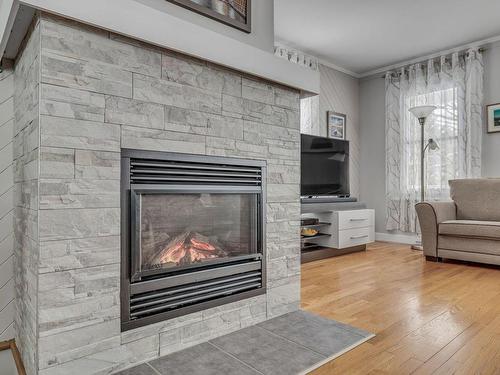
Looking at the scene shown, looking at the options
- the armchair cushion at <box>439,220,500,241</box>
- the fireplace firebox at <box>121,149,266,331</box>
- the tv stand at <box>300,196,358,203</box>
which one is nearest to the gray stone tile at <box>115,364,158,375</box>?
the fireplace firebox at <box>121,149,266,331</box>

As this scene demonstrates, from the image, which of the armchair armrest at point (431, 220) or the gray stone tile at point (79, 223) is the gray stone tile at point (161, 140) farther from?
the armchair armrest at point (431, 220)

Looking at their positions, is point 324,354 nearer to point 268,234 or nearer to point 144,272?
point 268,234

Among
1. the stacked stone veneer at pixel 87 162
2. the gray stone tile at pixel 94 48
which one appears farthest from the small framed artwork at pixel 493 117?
the gray stone tile at pixel 94 48

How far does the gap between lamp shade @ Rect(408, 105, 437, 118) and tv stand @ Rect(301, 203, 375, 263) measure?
1377 millimetres

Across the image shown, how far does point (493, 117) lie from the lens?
4.07 m

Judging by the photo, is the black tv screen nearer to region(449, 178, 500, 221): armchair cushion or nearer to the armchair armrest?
the armchair armrest

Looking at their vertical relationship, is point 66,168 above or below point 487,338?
above

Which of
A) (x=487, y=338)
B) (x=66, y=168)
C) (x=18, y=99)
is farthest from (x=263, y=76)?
(x=487, y=338)

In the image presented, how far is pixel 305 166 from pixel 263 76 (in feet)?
7.48

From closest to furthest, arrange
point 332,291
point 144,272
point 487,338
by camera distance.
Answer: point 144,272 < point 487,338 < point 332,291

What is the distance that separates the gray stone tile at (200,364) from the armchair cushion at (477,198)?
11.1 feet

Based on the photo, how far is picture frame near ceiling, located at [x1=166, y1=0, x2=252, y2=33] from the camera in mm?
1655

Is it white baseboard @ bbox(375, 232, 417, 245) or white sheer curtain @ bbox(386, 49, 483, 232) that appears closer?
white sheer curtain @ bbox(386, 49, 483, 232)

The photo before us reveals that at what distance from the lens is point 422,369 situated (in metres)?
1.43
